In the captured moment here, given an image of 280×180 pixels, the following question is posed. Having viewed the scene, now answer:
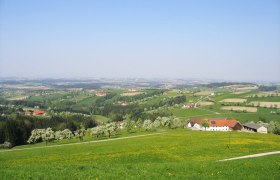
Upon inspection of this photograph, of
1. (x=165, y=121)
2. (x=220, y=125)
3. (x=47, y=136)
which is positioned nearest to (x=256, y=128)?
(x=220, y=125)

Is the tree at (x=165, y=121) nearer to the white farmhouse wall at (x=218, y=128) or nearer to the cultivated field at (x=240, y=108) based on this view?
the white farmhouse wall at (x=218, y=128)

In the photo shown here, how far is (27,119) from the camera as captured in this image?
440 feet

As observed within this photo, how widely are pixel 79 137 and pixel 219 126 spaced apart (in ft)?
216

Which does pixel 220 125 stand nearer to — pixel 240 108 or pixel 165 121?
pixel 165 121

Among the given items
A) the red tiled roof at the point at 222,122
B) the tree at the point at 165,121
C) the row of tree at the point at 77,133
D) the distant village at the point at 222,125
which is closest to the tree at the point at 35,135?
the row of tree at the point at 77,133

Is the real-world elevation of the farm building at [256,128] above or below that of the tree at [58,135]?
above

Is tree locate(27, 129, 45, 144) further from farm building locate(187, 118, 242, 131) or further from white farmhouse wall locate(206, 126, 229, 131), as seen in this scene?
white farmhouse wall locate(206, 126, 229, 131)

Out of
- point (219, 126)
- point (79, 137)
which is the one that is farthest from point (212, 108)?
point (79, 137)

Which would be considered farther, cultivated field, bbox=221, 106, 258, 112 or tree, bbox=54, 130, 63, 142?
cultivated field, bbox=221, 106, 258, 112

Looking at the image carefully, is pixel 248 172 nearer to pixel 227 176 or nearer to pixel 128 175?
pixel 227 176

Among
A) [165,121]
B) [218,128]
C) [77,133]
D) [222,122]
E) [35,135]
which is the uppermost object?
[165,121]

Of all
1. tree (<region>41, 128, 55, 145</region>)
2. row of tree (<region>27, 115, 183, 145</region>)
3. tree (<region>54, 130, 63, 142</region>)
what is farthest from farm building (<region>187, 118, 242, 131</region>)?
tree (<region>41, 128, 55, 145</region>)

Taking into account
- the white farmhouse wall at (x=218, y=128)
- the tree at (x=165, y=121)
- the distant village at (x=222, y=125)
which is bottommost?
the white farmhouse wall at (x=218, y=128)

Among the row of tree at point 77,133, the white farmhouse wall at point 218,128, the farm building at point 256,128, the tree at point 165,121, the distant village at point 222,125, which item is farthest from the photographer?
the white farmhouse wall at point 218,128
